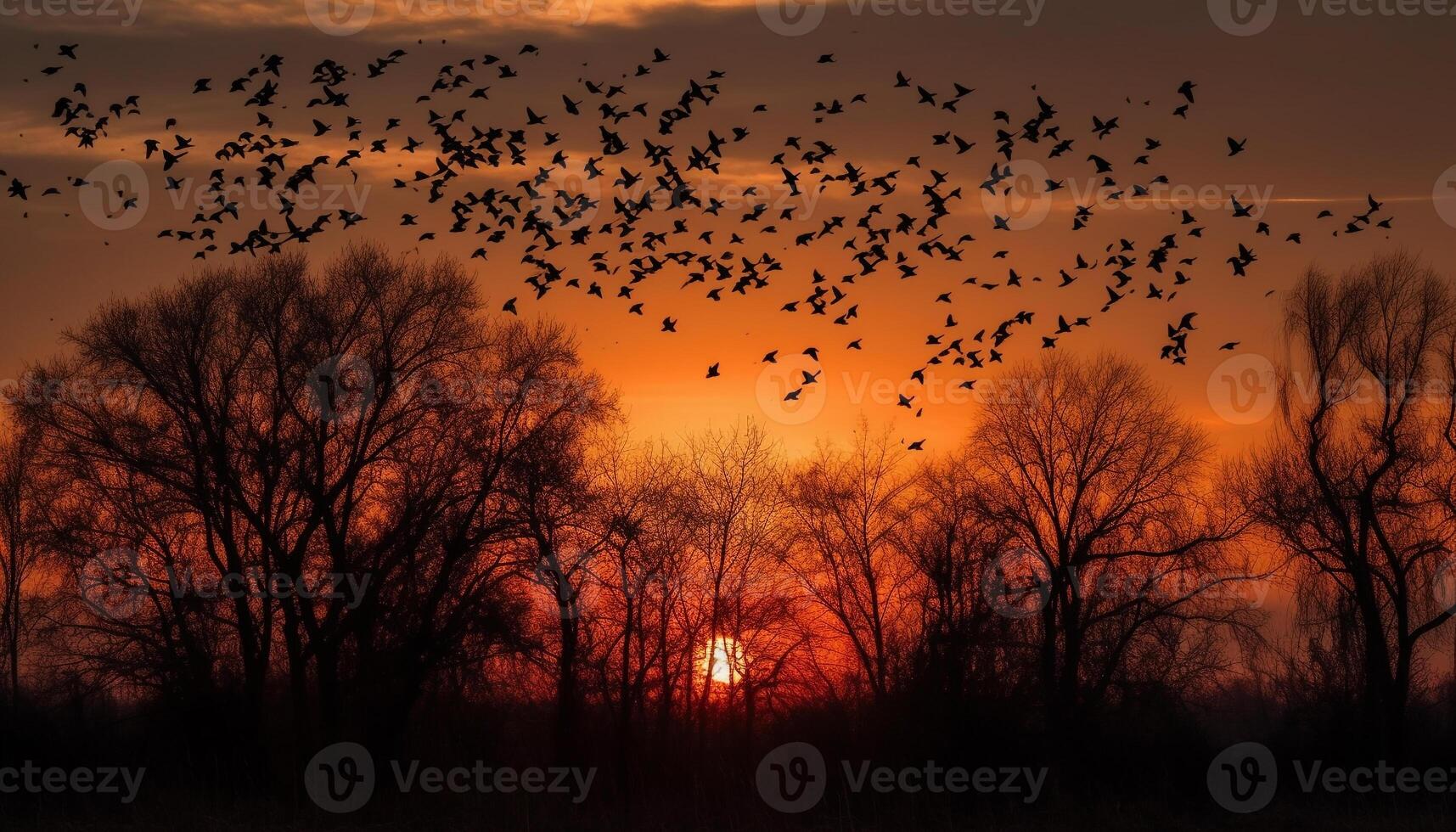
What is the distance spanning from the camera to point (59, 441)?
106 ft

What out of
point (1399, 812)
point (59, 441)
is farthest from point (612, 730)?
point (1399, 812)

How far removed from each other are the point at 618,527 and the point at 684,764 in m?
6.36

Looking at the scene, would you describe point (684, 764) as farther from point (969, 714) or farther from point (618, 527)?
point (969, 714)

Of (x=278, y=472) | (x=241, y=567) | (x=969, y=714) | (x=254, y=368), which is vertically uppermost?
(x=254, y=368)

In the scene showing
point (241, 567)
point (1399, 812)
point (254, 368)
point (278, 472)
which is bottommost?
point (1399, 812)

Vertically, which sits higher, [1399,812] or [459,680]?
[459,680]

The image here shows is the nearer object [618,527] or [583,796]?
[583,796]

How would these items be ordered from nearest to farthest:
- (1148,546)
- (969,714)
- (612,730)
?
(969,714) < (612,730) < (1148,546)

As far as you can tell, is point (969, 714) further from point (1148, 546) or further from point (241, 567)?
point (241, 567)

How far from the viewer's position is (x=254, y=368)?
33.9 metres

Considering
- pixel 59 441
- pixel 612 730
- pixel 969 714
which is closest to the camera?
pixel 969 714

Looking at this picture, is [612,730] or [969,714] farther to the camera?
[612,730]

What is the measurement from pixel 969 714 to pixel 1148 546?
14934mm

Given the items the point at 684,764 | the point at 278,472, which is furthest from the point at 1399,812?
the point at 278,472
